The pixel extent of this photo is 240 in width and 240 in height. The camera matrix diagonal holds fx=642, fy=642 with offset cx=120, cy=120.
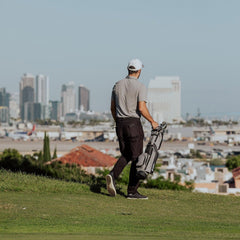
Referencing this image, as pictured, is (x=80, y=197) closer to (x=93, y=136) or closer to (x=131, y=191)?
(x=131, y=191)

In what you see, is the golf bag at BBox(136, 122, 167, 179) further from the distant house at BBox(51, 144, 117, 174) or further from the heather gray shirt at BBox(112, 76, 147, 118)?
the distant house at BBox(51, 144, 117, 174)

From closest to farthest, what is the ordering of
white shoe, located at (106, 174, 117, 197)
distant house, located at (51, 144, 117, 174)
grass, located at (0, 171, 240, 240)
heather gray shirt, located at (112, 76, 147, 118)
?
grass, located at (0, 171, 240, 240) → heather gray shirt, located at (112, 76, 147, 118) → white shoe, located at (106, 174, 117, 197) → distant house, located at (51, 144, 117, 174)

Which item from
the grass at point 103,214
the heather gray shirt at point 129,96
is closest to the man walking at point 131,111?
the heather gray shirt at point 129,96

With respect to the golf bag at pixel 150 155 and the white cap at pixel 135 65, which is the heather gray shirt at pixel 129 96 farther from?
the golf bag at pixel 150 155

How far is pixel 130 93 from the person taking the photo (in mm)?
6527

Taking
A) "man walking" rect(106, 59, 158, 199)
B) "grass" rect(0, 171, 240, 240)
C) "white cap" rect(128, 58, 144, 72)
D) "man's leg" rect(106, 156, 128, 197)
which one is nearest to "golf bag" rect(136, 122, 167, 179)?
"man walking" rect(106, 59, 158, 199)

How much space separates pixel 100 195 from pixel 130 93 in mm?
1188

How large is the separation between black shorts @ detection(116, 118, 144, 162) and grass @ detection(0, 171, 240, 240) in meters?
0.51

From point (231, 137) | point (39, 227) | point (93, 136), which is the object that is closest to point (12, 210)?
point (39, 227)

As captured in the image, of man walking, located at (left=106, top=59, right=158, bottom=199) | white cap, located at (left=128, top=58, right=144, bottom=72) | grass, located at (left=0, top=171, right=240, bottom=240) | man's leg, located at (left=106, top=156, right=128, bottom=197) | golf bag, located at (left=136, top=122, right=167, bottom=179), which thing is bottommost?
grass, located at (left=0, top=171, right=240, bottom=240)

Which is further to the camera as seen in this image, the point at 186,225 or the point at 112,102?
the point at 112,102

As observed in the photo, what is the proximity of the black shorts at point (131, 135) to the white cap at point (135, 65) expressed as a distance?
523 millimetres

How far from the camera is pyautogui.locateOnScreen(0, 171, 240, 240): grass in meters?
4.40

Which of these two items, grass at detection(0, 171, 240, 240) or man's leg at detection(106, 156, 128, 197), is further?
man's leg at detection(106, 156, 128, 197)
